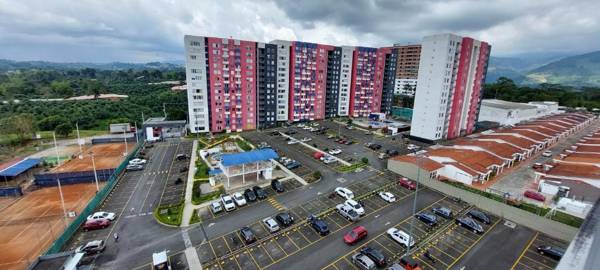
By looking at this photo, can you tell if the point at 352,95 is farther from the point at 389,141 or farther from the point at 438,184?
the point at 438,184

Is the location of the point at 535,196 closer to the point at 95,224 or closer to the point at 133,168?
the point at 95,224

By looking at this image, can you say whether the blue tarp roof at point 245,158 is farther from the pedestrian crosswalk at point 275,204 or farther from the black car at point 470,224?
the black car at point 470,224

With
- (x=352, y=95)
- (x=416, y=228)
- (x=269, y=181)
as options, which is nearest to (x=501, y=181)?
(x=416, y=228)

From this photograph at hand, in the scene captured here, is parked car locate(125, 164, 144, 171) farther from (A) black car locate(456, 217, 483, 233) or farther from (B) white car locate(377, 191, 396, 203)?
(A) black car locate(456, 217, 483, 233)

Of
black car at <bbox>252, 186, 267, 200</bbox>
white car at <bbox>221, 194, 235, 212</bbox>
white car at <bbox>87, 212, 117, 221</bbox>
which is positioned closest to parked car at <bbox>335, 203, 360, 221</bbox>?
black car at <bbox>252, 186, 267, 200</bbox>

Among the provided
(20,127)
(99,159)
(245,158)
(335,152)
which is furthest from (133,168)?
(20,127)

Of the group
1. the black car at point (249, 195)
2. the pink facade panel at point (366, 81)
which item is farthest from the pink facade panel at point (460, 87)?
the black car at point (249, 195)
